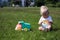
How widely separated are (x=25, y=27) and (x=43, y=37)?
56.1 inches

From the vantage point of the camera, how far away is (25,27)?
315 inches

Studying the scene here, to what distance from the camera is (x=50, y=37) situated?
6688 mm

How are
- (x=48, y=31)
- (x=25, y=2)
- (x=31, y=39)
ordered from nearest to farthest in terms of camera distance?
(x=31, y=39), (x=48, y=31), (x=25, y=2)

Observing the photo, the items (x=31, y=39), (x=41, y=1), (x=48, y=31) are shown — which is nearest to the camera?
(x=31, y=39)

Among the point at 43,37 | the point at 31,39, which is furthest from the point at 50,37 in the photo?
the point at 31,39

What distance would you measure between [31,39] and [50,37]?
23.5 inches

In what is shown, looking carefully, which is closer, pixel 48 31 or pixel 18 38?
pixel 18 38

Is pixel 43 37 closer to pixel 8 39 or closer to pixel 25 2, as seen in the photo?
pixel 8 39

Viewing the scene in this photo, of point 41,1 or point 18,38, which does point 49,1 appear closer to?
point 41,1

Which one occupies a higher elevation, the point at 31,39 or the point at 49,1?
the point at 31,39

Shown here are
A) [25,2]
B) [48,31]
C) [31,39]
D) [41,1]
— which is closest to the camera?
[31,39]

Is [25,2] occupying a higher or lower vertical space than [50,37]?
lower

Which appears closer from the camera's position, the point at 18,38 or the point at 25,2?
the point at 18,38

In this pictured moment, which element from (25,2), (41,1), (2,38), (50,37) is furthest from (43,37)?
(25,2)
